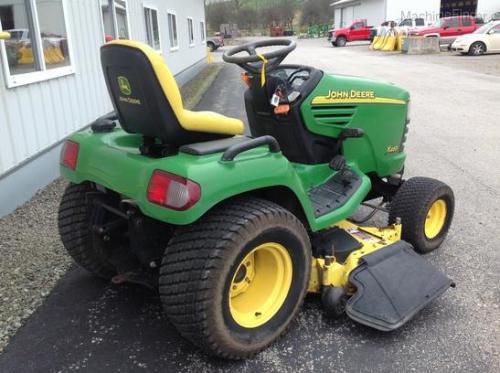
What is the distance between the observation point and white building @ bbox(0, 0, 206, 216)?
4523 millimetres

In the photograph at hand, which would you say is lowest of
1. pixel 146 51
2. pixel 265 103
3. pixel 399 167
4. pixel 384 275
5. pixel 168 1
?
pixel 384 275

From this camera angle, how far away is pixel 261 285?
2578mm

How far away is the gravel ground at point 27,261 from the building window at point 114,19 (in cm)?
437

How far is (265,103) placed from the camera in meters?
3.25

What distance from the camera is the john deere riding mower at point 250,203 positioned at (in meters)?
2.16

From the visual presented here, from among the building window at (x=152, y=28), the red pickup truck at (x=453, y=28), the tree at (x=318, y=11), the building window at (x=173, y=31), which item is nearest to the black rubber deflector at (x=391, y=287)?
the building window at (x=152, y=28)

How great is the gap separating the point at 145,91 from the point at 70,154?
2.77ft

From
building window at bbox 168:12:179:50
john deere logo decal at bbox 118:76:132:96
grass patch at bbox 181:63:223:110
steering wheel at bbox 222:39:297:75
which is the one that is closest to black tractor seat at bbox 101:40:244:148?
john deere logo decal at bbox 118:76:132:96

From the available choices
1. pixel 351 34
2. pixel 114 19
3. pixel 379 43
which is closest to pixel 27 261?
pixel 114 19

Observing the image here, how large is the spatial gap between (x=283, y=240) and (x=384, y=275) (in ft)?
2.31

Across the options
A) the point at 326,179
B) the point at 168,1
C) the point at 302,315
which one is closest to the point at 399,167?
the point at 326,179

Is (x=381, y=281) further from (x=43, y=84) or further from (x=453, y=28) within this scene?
(x=453, y=28)

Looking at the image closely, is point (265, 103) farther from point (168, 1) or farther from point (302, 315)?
point (168, 1)

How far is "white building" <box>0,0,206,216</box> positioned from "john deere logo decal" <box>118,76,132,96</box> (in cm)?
252
